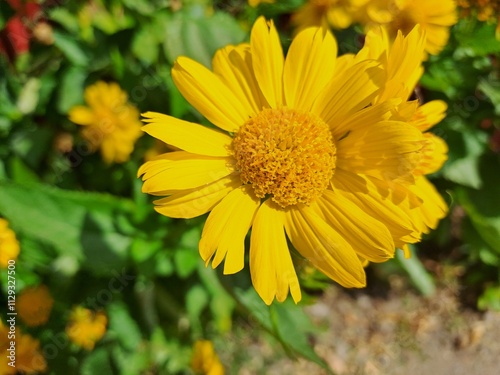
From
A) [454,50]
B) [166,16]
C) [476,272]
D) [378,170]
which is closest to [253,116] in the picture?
[378,170]

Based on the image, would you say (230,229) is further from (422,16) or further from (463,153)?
(463,153)

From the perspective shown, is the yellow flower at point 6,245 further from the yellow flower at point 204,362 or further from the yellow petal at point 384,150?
the yellow petal at point 384,150

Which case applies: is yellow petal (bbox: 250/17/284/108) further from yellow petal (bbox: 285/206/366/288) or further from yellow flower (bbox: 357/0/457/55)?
yellow flower (bbox: 357/0/457/55)

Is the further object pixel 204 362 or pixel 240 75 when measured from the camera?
pixel 204 362

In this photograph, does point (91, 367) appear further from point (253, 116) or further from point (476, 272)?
point (476, 272)

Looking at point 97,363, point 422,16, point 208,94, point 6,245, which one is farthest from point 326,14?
point 97,363

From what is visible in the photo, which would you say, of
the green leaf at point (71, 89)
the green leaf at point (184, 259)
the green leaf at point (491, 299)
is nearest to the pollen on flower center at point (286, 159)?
the green leaf at point (184, 259)
